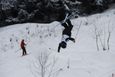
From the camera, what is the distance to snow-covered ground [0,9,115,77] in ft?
38.0

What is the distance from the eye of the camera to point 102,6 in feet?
90.5

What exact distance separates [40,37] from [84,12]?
9395 mm

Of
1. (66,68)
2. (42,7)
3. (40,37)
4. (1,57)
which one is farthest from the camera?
(42,7)

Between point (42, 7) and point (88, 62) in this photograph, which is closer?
point (88, 62)

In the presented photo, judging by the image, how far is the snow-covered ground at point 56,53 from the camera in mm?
11586

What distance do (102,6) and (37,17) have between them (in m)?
4.91

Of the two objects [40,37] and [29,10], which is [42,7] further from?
[40,37]

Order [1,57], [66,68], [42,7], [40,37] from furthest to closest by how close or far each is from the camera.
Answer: [42,7] < [40,37] < [1,57] < [66,68]

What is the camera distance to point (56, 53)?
1415cm

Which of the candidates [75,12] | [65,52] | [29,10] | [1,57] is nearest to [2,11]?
[29,10]

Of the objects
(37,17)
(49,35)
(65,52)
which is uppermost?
(65,52)

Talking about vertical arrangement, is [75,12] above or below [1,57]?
below

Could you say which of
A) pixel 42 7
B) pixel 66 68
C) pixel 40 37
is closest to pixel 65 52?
pixel 66 68

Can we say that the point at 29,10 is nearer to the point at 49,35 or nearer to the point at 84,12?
the point at 84,12
